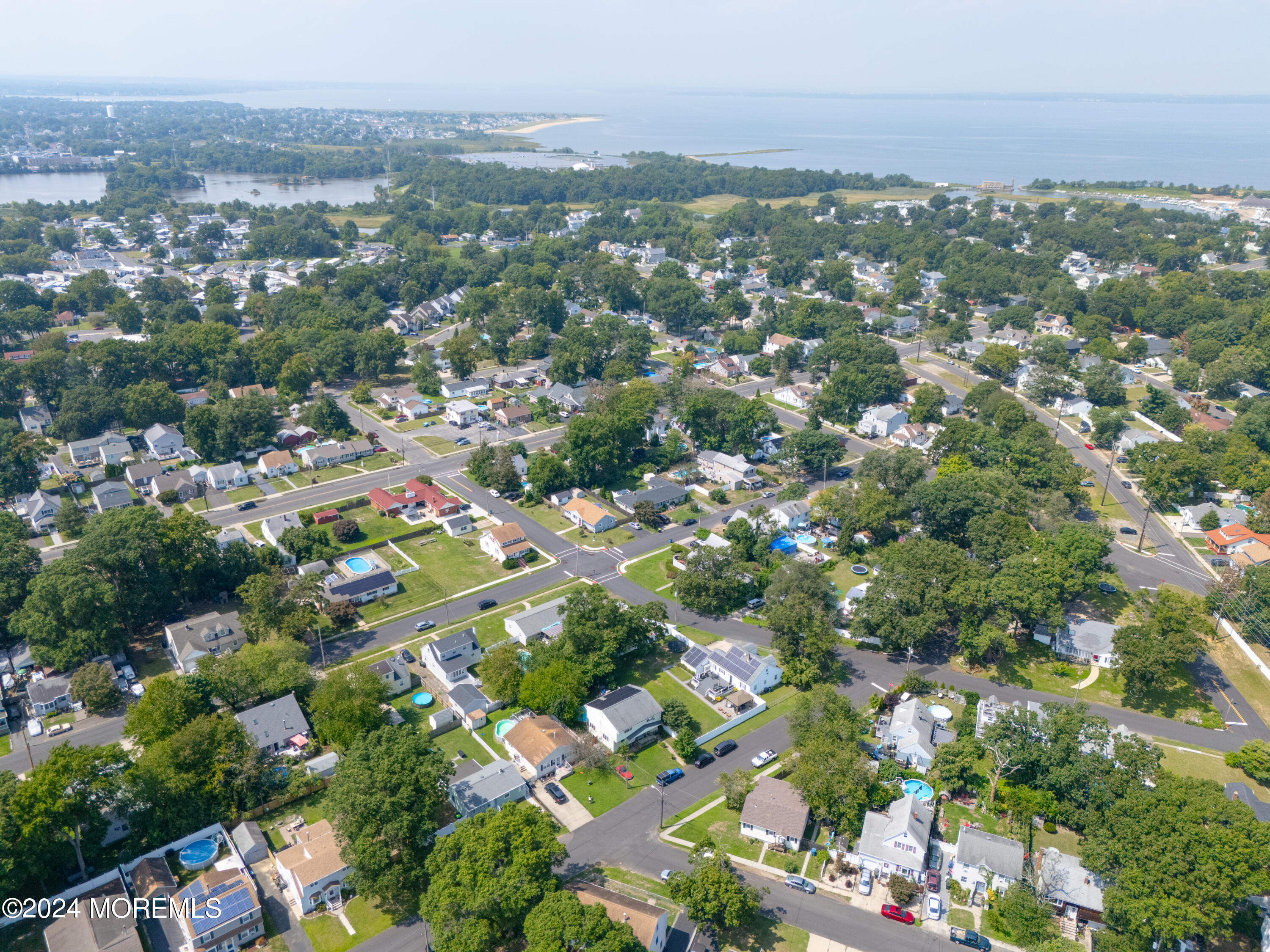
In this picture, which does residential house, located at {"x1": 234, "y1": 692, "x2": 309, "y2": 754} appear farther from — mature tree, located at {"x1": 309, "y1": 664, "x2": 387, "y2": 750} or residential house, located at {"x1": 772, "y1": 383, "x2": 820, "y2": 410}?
residential house, located at {"x1": 772, "y1": 383, "x2": 820, "y2": 410}

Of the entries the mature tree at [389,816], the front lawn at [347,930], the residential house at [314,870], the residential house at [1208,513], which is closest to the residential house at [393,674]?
the mature tree at [389,816]

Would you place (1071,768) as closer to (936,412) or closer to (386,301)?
(936,412)

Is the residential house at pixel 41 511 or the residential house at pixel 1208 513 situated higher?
the residential house at pixel 1208 513

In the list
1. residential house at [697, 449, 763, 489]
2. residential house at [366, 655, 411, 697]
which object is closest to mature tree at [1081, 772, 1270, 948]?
residential house at [366, 655, 411, 697]

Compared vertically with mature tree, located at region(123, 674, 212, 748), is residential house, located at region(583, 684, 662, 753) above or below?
below

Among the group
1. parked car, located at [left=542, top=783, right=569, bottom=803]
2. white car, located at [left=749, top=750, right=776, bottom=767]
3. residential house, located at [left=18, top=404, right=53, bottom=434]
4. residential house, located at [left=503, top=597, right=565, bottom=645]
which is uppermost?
residential house, located at [left=18, top=404, right=53, bottom=434]

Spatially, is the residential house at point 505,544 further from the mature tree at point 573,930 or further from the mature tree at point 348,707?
the mature tree at point 573,930

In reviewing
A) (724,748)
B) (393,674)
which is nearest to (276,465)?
(393,674)
